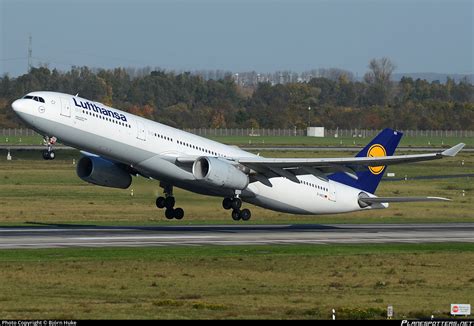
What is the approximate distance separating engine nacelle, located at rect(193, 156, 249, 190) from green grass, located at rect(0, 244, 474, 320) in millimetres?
7305

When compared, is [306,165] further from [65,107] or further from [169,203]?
[65,107]

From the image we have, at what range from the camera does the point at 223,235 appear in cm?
4881

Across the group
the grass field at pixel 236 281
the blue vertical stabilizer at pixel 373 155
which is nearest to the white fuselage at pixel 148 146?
the blue vertical stabilizer at pixel 373 155

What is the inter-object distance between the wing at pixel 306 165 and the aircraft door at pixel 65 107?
9.22 m

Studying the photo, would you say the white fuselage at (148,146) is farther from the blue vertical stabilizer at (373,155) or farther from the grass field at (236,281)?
the grass field at (236,281)

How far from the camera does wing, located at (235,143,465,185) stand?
165 ft

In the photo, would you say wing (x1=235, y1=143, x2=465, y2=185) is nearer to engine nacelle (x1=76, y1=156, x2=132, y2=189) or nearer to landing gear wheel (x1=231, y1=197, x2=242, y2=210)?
landing gear wheel (x1=231, y1=197, x2=242, y2=210)

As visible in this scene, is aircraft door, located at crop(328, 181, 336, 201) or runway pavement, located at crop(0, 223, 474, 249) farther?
aircraft door, located at crop(328, 181, 336, 201)

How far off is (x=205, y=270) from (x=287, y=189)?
64.3ft

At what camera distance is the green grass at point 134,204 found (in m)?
61.2

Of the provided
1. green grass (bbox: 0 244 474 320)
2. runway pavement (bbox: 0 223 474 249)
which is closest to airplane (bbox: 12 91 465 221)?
runway pavement (bbox: 0 223 474 249)

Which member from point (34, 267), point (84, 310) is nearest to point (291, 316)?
point (84, 310)

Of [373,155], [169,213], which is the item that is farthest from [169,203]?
[373,155]

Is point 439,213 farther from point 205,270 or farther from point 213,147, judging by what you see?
point 205,270
